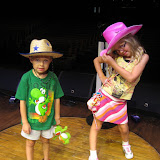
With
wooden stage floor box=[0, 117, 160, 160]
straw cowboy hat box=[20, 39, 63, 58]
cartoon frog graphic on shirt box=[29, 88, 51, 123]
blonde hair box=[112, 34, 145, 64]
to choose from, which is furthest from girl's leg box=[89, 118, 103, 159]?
straw cowboy hat box=[20, 39, 63, 58]

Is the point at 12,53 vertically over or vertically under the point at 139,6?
under

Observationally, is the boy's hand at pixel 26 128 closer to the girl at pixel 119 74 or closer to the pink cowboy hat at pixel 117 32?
the girl at pixel 119 74

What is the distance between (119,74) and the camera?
5.85 ft

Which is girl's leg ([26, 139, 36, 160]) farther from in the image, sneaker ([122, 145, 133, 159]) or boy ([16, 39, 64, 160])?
sneaker ([122, 145, 133, 159])

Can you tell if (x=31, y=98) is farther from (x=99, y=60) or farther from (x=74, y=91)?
(x=74, y=91)

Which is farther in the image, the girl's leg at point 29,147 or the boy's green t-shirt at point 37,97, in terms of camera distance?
the girl's leg at point 29,147

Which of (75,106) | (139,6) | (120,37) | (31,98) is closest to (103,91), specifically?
(120,37)

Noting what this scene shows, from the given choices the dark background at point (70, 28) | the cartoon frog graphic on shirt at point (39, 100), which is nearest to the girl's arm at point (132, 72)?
the cartoon frog graphic on shirt at point (39, 100)

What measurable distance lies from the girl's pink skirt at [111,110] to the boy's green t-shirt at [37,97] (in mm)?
488

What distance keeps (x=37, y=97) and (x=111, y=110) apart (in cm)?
70

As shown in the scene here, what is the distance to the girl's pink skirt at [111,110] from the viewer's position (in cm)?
186

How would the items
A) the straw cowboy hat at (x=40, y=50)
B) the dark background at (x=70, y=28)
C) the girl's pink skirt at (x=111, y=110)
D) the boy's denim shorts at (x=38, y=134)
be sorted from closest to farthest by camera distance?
the straw cowboy hat at (x=40, y=50) < the boy's denim shorts at (x=38, y=134) < the girl's pink skirt at (x=111, y=110) < the dark background at (x=70, y=28)

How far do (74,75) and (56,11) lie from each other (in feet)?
4.33

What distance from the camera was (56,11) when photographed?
13.2 feet
